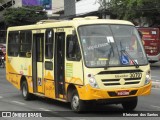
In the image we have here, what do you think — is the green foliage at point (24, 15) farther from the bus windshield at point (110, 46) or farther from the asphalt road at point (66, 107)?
the bus windshield at point (110, 46)

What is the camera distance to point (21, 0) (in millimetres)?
72688

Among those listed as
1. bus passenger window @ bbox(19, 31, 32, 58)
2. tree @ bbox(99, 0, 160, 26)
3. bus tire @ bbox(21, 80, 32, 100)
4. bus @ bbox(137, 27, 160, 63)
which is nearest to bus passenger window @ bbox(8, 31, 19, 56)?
bus passenger window @ bbox(19, 31, 32, 58)

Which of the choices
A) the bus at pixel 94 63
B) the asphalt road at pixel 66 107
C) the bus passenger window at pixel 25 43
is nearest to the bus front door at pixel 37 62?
the bus at pixel 94 63

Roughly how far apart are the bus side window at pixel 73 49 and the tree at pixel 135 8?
25222 mm

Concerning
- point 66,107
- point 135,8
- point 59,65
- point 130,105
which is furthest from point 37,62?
point 135,8

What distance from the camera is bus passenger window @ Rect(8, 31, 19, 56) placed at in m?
16.9

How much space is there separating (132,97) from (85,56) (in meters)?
1.64

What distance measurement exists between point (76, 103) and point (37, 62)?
127 inches

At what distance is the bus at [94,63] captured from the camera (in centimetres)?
1171

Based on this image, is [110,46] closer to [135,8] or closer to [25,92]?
[25,92]

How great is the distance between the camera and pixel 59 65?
13305mm

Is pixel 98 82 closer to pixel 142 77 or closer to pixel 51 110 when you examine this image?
pixel 142 77

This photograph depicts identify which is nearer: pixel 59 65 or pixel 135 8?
pixel 59 65

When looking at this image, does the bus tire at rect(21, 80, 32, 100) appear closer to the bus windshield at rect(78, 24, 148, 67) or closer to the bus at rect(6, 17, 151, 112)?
the bus at rect(6, 17, 151, 112)
